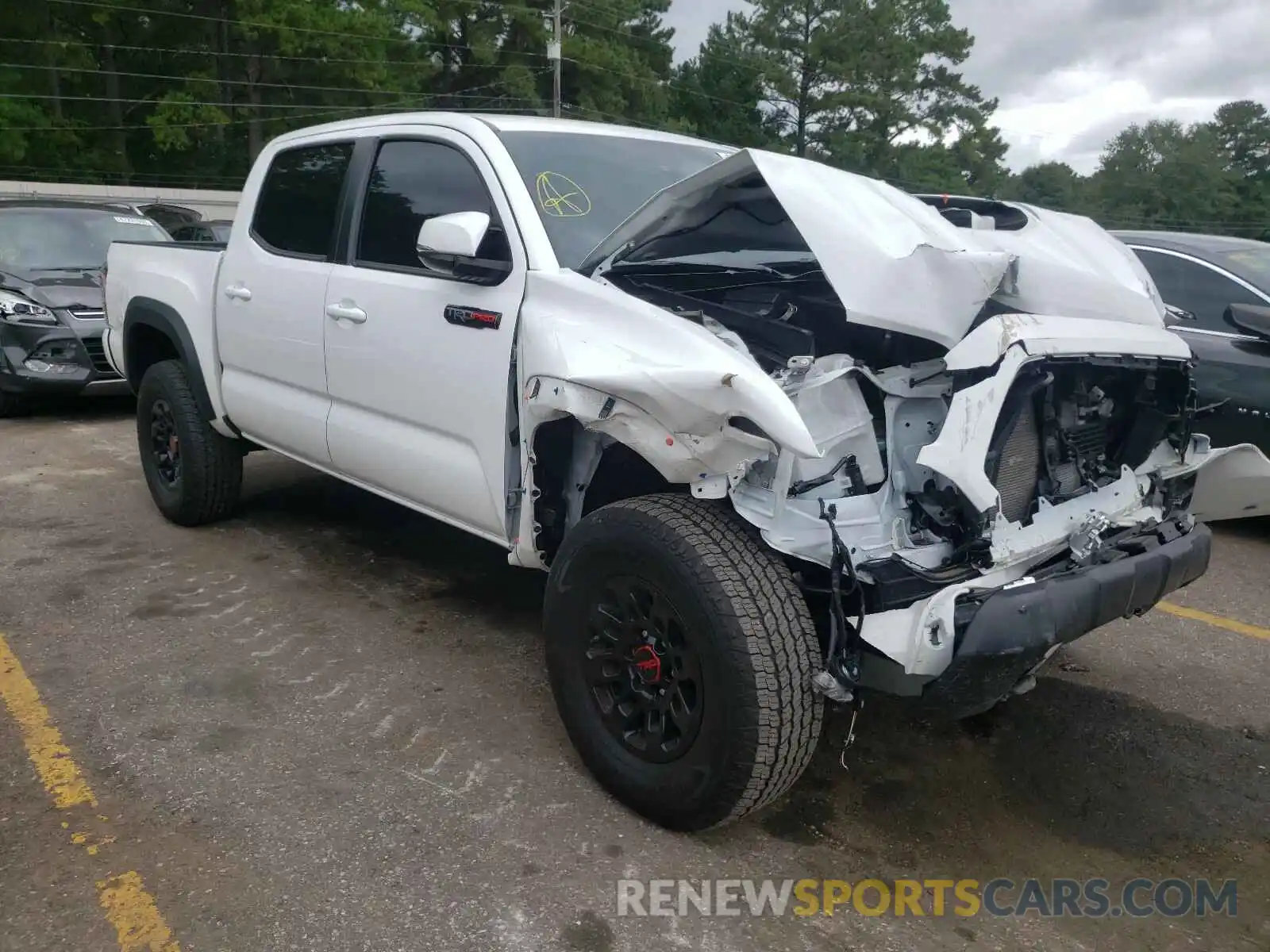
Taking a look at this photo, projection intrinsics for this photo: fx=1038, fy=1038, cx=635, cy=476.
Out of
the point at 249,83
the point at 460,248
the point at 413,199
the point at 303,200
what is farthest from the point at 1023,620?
the point at 249,83

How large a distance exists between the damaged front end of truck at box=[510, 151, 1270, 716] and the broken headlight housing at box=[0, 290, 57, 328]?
6672mm

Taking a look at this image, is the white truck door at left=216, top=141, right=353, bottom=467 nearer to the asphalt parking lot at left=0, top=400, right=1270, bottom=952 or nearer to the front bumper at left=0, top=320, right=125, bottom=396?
the asphalt parking lot at left=0, top=400, right=1270, bottom=952

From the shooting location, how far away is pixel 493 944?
242 cm

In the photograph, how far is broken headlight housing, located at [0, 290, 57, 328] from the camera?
325 inches

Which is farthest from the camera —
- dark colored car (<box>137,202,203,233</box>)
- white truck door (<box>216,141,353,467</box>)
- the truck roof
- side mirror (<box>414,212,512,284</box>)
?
dark colored car (<box>137,202,203,233</box>)

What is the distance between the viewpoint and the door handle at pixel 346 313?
3842 millimetres

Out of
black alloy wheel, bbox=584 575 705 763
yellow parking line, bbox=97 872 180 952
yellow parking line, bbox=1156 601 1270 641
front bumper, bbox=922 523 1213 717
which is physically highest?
front bumper, bbox=922 523 1213 717

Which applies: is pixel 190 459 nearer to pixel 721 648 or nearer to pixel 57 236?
pixel 721 648

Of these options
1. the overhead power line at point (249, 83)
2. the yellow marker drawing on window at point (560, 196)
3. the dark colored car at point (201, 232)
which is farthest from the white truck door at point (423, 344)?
the overhead power line at point (249, 83)

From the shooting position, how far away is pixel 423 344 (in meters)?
3.57

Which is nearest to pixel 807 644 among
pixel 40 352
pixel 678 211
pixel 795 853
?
pixel 795 853

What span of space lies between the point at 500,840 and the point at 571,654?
547 millimetres

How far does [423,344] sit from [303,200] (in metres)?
1.33

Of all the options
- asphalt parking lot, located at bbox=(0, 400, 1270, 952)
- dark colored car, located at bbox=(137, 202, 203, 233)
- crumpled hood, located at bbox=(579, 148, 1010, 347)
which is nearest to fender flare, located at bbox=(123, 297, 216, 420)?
asphalt parking lot, located at bbox=(0, 400, 1270, 952)
